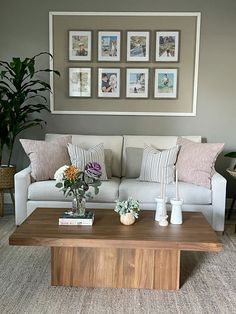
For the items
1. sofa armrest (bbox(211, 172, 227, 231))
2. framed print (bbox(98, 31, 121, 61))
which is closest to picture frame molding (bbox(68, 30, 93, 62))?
framed print (bbox(98, 31, 121, 61))

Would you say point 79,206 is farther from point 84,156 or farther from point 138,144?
point 138,144

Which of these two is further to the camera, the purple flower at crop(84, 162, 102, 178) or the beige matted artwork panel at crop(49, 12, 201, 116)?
the beige matted artwork panel at crop(49, 12, 201, 116)

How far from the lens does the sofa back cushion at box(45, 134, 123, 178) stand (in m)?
3.88

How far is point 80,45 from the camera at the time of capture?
4105 millimetres

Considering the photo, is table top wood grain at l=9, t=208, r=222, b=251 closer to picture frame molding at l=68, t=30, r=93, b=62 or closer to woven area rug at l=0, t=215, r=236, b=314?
woven area rug at l=0, t=215, r=236, b=314

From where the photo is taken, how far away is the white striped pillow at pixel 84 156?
11.6 feet

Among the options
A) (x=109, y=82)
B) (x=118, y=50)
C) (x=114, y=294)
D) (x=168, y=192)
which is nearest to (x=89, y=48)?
(x=118, y=50)

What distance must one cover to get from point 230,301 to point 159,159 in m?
1.60

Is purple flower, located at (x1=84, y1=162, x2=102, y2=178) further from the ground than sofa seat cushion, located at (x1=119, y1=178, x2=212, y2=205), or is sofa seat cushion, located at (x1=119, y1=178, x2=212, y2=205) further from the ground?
purple flower, located at (x1=84, y1=162, x2=102, y2=178)

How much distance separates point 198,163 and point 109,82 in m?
1.48

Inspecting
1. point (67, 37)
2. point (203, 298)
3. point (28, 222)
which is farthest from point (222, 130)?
point (28, 222)

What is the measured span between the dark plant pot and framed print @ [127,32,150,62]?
6.08 ft

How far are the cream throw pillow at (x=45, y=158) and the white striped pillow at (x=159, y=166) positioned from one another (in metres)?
0.81

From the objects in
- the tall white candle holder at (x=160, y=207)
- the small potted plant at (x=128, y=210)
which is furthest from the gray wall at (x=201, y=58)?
the small potted plant at (x=128, y=210)
